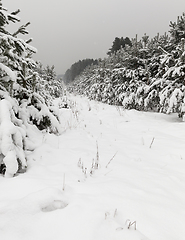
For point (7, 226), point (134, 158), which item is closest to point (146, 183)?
point (134, 158)

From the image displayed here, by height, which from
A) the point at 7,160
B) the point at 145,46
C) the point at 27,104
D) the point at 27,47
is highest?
the point at 145,46

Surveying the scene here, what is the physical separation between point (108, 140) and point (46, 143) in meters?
1.55

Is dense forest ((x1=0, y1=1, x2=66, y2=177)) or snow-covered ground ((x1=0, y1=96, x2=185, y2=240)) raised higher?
dense forest ((x1=0, y1=1, x2=66, y2=177))

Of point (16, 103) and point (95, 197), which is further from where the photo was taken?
point (16, 103)

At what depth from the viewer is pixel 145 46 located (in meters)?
10.0

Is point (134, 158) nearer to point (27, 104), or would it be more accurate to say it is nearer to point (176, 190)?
point (176, 190)

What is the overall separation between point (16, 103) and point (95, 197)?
7.49 ft

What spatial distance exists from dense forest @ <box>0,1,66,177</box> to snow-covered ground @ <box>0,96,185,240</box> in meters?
0.28

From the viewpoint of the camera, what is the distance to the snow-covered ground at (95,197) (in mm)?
1173

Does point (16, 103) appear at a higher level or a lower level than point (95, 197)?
higher

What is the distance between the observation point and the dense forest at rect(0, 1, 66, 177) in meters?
1.98

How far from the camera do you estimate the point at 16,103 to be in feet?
9.51

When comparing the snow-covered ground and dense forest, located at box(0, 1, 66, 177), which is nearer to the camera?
the snow-covered ground

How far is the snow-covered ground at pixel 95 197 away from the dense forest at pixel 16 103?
28 centimetres
